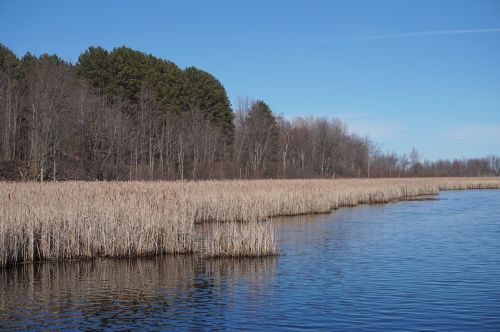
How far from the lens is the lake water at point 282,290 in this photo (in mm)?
7910

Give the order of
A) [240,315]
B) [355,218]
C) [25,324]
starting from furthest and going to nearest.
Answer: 1. [355,218]
2. [240,315]
3. [25,324]

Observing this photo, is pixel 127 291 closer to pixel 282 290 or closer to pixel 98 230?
pixel 282 290

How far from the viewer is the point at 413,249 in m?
14.5

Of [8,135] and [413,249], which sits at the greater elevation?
[8,135]

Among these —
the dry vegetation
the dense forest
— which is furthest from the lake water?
the dense forest

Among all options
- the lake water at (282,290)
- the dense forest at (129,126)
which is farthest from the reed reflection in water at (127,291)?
the dense forest at (129,126)

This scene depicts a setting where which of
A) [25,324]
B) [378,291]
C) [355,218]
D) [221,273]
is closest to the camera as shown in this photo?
[25,324]

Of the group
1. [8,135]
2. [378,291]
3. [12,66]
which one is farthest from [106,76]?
[378,291]

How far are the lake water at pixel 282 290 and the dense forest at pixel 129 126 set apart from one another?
16449mm

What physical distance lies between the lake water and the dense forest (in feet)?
54.0

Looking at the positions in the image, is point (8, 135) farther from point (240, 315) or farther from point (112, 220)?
point (240, 315)

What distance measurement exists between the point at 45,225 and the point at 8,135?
94.5 ft

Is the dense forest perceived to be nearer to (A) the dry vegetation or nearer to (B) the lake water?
(A) the dry vegetation

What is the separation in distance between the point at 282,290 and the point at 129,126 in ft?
117
